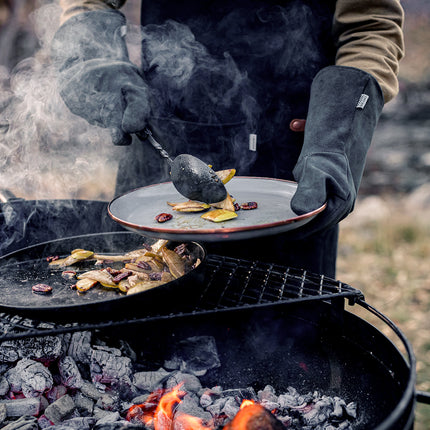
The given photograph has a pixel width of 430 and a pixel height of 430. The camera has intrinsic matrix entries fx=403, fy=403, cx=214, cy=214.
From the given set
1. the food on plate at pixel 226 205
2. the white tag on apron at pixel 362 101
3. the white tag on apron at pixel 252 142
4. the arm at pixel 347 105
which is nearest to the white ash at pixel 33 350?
the food on plate at pixel 226 205

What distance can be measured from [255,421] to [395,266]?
380cm

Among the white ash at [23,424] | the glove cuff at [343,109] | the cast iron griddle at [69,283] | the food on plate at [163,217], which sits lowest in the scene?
the white ash at [23,424]

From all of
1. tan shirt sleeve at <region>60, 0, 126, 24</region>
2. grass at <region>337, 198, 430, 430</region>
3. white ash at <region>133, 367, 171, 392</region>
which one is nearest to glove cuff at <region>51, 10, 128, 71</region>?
tan shirt sleeve at <region>60, 0, 126, 24</region>

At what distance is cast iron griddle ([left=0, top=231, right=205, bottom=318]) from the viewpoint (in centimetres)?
142

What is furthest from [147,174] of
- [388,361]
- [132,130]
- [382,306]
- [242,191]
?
[382,306]

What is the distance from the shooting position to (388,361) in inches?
64.7

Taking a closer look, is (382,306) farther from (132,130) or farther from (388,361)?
(132,130)

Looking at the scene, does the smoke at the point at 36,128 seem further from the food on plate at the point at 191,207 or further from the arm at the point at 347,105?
the arm at the point at 347,105

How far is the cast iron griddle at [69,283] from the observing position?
142 centimetres

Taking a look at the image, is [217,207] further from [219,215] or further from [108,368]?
[108,368]

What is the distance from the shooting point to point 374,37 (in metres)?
2.18

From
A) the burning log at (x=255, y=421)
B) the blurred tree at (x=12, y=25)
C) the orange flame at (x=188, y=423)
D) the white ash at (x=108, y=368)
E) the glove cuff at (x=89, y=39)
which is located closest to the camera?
the burning log at (x=255, y=421)

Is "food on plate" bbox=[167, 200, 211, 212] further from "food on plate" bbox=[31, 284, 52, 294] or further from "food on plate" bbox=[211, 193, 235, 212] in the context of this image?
"food on plate" bbox=[31, 284, 52, 294]

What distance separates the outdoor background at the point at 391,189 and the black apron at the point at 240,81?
0.97 metres
